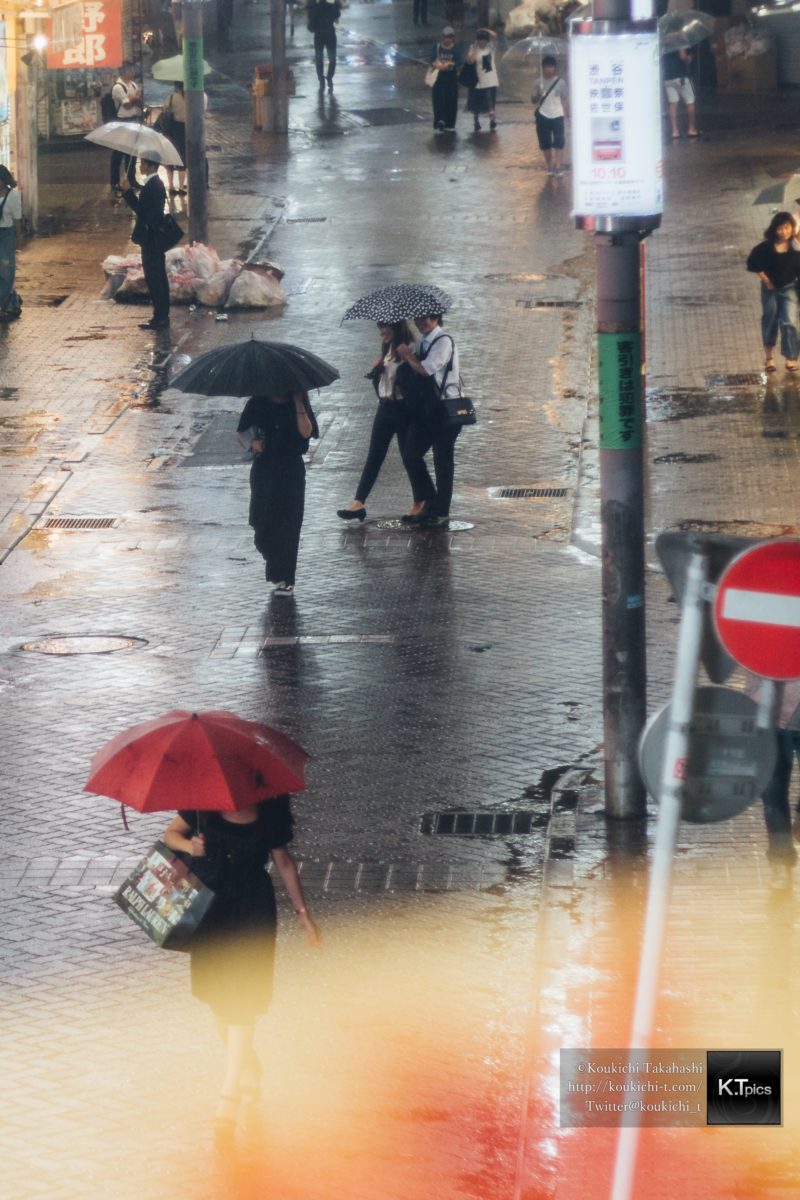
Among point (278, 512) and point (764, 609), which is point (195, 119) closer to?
point (278, 512)

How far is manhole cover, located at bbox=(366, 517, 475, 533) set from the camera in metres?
15.8

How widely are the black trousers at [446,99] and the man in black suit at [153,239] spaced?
12.9 m

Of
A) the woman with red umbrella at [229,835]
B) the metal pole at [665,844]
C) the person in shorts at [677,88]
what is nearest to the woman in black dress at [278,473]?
the woman with red umbrella at [229,835]

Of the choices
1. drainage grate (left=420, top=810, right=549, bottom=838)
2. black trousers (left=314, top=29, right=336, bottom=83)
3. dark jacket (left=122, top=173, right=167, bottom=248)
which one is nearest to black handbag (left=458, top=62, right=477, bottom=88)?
black trousers (left=314, top=29, right=336, bottom=83)

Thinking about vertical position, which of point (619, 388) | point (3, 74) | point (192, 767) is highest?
point (3, 74)

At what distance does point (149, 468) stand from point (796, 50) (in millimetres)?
23669

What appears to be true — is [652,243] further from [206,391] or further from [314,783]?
[314,783]

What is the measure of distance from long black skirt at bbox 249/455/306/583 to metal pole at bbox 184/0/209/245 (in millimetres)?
11855

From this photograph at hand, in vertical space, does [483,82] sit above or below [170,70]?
below

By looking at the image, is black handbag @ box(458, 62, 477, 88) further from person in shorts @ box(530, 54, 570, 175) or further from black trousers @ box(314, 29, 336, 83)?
black trousers @ box(314, 29, 336, 83)

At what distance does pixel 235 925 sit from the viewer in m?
7.20

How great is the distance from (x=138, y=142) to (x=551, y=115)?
9.53 meters

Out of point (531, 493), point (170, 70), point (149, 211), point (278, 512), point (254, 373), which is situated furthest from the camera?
point (170, 70)

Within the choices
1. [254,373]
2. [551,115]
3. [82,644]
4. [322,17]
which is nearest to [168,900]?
[82,644]
